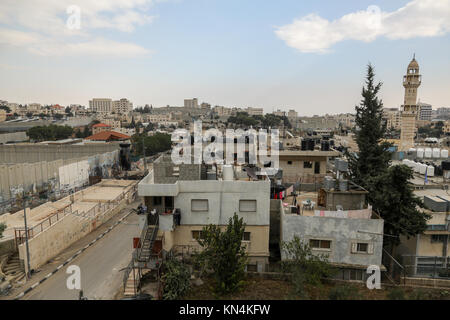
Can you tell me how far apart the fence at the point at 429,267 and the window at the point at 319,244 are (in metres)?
4.42

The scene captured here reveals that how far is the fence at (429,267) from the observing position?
47.4ft

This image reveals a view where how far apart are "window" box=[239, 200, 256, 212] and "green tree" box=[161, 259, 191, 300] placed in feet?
12.4

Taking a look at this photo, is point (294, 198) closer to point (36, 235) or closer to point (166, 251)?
point (166, 251)

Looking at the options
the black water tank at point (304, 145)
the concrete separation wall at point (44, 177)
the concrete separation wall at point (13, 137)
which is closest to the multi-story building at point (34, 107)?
the concrete separation wall at point (13, 137)

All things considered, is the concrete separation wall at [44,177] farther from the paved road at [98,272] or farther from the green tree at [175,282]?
the green tree at [175,282]

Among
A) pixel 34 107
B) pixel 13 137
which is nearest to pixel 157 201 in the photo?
pixel 13 137

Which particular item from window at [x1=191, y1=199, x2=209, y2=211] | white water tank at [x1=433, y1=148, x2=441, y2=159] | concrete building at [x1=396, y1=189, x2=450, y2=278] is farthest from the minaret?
window at [x1=191, y1=199, x2=209, y2=211]

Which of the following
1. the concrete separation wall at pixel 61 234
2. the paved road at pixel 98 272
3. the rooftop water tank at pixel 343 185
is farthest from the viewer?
the concrete separation wall at pixel 61 234

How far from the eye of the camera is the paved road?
1276cm

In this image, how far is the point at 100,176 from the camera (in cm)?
3509

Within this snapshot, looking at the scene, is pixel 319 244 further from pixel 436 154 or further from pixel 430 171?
pixel 436 154

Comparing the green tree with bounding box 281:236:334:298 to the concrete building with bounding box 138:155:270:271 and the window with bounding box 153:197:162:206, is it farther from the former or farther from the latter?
the window with bounding box 153:197:162:206

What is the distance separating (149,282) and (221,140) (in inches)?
601

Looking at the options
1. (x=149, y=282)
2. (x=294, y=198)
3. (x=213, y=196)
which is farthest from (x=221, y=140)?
(x=149, y=282)
